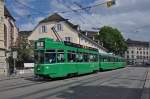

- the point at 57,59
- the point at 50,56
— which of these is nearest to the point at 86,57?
the point at 57,59

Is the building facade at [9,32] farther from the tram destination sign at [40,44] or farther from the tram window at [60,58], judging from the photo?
the tram destination sign at [40,44]


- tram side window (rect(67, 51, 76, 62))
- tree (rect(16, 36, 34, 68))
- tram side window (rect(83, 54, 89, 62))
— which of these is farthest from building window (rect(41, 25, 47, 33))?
tram side window (rect(67, 51, 76, 62))

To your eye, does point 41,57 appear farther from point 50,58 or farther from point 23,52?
point 23,52

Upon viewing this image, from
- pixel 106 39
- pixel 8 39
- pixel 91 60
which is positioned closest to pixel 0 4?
pixel 91 60

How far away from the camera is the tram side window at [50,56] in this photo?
1139 inches

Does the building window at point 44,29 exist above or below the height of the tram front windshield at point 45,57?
above

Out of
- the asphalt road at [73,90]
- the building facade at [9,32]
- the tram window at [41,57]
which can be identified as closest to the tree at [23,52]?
the building facade at [9,32]

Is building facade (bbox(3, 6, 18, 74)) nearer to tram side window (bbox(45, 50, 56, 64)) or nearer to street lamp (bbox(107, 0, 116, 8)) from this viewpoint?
tram side window (bbox(45, 50, 56, 64))

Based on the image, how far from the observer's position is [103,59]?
5097cm

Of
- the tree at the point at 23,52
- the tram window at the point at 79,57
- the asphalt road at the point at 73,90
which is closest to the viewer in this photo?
→ the asphalt road at the point at 73,90

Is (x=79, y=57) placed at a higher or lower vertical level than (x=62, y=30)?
lower

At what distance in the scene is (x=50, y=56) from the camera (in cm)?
2917

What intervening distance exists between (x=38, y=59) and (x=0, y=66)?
45.6ft

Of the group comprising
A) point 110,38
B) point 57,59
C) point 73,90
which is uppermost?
point 110,38
